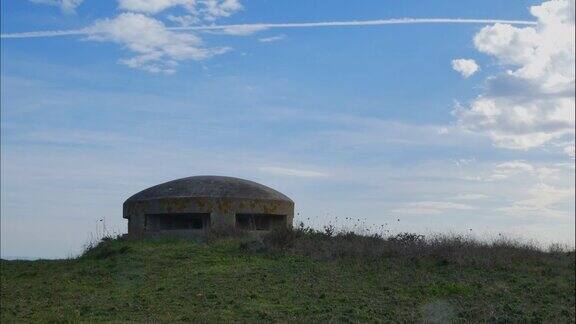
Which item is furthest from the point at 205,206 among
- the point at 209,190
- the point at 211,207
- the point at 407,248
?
the point at 407,248

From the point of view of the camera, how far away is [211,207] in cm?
1880

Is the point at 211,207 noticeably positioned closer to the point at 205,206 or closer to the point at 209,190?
the point at 205,206

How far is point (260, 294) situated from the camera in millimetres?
11422

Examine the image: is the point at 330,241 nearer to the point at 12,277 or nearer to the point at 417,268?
the point at 417,268

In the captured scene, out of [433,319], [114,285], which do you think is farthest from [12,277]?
[433,319]

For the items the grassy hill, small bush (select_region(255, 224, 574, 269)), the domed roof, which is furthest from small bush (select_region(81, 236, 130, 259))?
small bush (select_region(255, 224, 574, 269))

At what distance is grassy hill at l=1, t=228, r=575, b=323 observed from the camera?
10320 millimetres

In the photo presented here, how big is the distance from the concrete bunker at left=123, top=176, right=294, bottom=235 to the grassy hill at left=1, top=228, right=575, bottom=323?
4.31 feet

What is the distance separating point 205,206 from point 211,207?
0.16 metres

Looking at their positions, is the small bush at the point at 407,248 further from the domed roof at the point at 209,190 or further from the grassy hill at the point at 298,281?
the domed roof at the point at 209,190

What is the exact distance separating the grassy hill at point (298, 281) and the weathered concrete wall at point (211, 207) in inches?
50.3

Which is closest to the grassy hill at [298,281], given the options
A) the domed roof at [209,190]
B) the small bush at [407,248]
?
the small bush at [407,248]

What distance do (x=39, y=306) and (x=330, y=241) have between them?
6911mm

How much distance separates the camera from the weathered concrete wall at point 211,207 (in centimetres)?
1878
